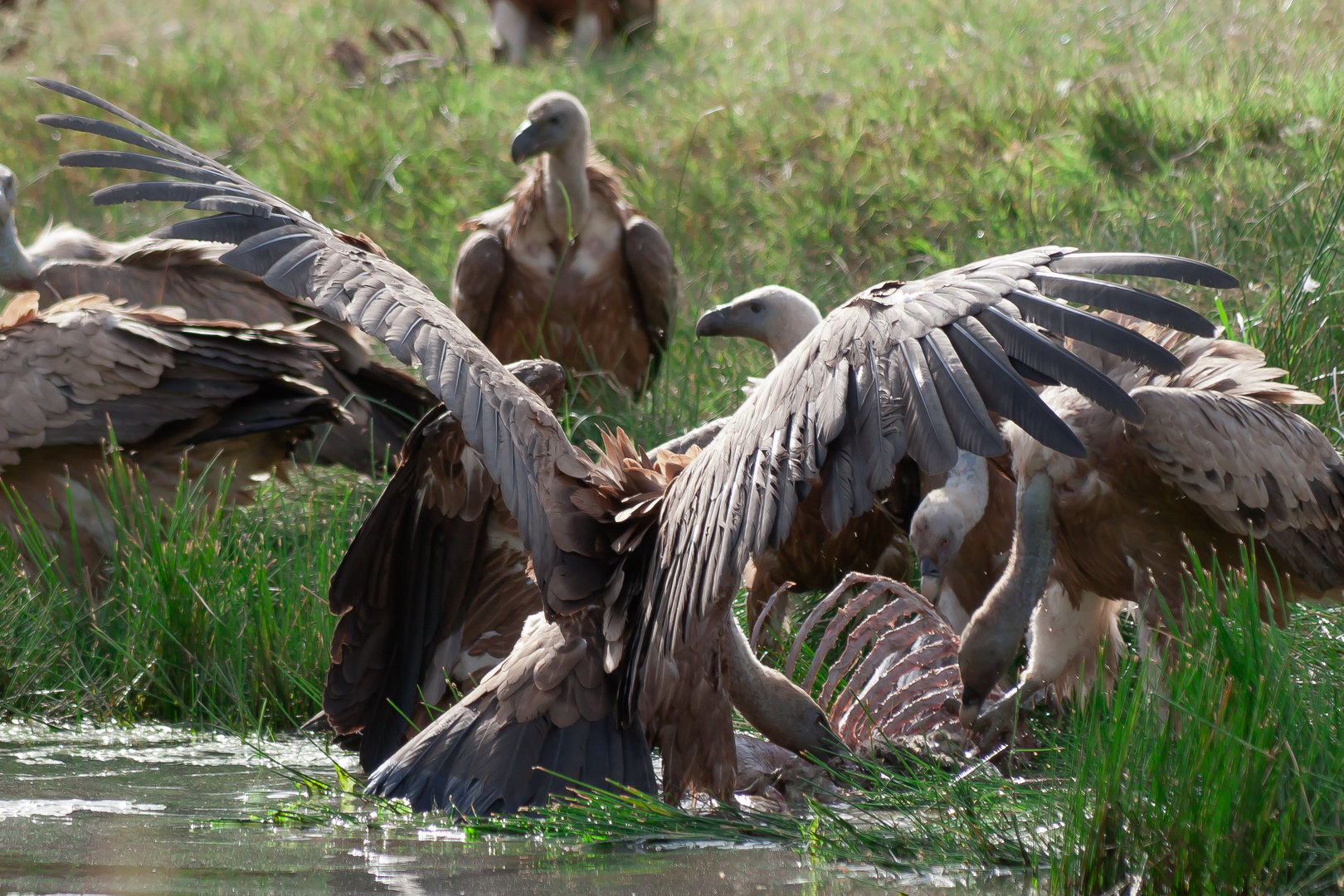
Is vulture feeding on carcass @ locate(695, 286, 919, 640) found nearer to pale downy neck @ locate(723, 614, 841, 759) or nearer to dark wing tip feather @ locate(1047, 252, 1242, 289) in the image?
pale downy neck @ locate(723, 614, 841, 759)

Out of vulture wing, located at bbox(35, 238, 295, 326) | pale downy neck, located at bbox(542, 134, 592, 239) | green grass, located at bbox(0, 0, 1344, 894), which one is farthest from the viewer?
pale downy neck, located at bbox(542, 134, 592, 239)

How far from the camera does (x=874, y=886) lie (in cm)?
254

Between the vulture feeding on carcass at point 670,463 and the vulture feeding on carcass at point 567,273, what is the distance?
3.00 meters

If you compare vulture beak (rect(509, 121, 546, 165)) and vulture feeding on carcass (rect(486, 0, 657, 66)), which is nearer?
vulture beak (rect(509, 121, 546, 165))

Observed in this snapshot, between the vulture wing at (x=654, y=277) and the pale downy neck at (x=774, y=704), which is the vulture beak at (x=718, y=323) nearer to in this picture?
the vulture wing at (x=654, y=277)

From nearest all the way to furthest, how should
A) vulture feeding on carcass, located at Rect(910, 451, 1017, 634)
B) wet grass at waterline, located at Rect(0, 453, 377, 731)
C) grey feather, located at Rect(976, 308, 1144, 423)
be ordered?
1. grey feather, located at Rect(976, 308, 1144, 423)
2. vulture feeding on carcass, located at Rect(910, 451, 1017, 634)
3. wet grass at waterline, located at Rect(0, 453, 377, 731)

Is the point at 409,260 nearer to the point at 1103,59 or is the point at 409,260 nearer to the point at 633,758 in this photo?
the point at 1103,59

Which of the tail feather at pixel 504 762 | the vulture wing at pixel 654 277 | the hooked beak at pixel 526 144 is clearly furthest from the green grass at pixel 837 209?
the hooked beak at pixel 526 144

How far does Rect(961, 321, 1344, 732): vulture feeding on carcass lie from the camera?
12.0ft

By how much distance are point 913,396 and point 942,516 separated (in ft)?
4.20

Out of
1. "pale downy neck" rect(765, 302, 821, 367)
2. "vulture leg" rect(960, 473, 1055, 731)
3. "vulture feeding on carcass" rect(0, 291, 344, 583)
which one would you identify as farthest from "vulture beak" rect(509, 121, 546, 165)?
"vulture leg" rect(960, 473, 1055, 731)

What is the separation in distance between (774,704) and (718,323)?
195cm

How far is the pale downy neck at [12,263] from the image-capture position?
6.29 m

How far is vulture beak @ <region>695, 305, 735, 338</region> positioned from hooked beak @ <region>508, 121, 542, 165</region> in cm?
174
